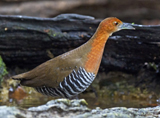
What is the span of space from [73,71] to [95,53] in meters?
0.39

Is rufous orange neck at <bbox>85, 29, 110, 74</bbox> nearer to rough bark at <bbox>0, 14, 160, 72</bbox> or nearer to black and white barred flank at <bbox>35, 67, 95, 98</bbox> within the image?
black and white barred flank at <bbox>35, 67, 95, 98</bbox>

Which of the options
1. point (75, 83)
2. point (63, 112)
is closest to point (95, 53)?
point (75, 83)

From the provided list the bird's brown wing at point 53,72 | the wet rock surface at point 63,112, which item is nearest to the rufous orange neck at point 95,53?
the bird's brown wing at point 53,72

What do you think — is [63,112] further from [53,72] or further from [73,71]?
[53,72]

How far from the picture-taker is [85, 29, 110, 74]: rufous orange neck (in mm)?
3635

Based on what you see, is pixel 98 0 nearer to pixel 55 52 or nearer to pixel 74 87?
pixel 55 52

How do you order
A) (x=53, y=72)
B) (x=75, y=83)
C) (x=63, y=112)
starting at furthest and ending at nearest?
1. (x=53, y=72)
2. (x=75, y=83)
3. (x=63, y=112)

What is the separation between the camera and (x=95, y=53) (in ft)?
12.3

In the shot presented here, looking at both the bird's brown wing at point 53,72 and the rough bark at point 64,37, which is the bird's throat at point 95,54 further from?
the rough bark at point 64,37

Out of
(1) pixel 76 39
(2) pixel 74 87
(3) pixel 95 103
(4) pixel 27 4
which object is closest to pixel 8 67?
(1) pixel 76 39

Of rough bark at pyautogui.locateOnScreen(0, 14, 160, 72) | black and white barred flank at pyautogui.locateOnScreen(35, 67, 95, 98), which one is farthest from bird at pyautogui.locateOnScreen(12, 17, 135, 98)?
rough bark at pyautogui.locateOnScreen(0, 14, 160, 72)

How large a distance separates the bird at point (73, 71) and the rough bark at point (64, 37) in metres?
0.88

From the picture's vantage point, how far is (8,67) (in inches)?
Result: 216

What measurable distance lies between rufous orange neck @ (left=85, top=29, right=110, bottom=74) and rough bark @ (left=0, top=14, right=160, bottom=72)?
897 millimetres
